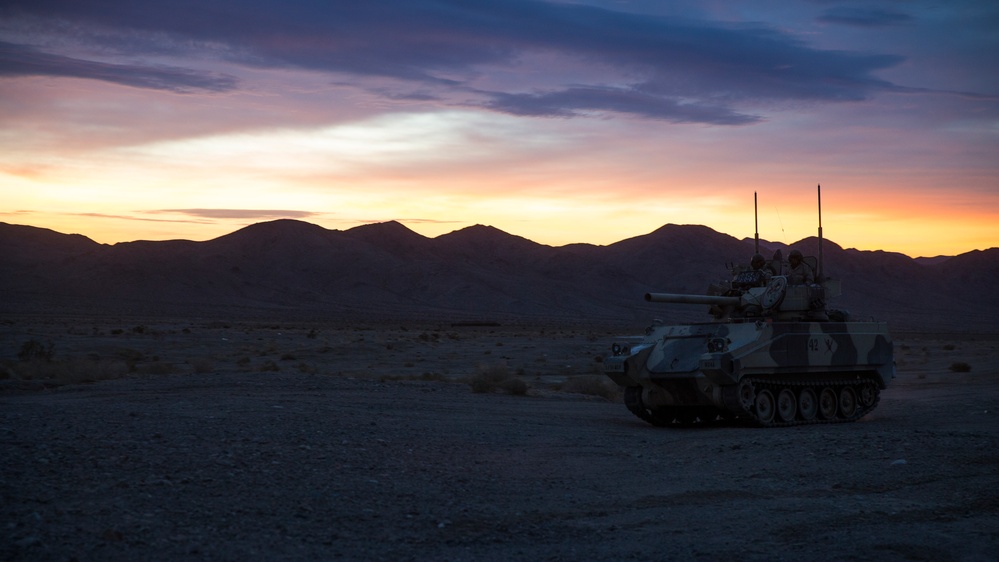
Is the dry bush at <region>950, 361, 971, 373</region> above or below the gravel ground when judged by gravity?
below

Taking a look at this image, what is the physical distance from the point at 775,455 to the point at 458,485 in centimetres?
479

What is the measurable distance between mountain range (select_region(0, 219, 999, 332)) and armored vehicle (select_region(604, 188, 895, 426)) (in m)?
76.7

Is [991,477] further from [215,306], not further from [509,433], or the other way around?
[215,306]

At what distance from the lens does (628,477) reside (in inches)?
464

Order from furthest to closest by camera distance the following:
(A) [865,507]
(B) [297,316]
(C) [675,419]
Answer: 1. (B) [297,316]
2. (C) [675,419]
3. (A) [865,507]

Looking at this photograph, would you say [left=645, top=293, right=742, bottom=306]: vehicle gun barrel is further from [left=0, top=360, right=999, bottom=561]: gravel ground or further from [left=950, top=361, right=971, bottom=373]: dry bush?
[left=950, top=361, right=971, bottom=373]: dry bush

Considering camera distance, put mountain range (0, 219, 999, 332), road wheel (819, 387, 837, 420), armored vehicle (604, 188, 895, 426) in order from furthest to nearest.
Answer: mountain range (0, 219, 999, 332) < road wheel (819, 387, 837, 420) < armored vehicle (604, 188, 895, 426)

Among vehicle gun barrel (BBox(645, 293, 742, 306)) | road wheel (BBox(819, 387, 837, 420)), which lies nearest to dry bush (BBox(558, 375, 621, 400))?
vehicle gun barrel (BBox(645, 293, 742, 306))

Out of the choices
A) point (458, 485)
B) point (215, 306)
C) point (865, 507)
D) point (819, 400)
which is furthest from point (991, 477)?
point (215, 306)

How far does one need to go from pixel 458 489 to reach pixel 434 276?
11574cm

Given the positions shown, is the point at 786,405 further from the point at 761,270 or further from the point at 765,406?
the point at 761,270

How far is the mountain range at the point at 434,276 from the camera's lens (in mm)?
105375

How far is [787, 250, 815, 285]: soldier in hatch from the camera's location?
2030cm

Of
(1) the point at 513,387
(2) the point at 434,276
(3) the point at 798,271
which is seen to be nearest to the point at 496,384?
(1) the point at 513,387
